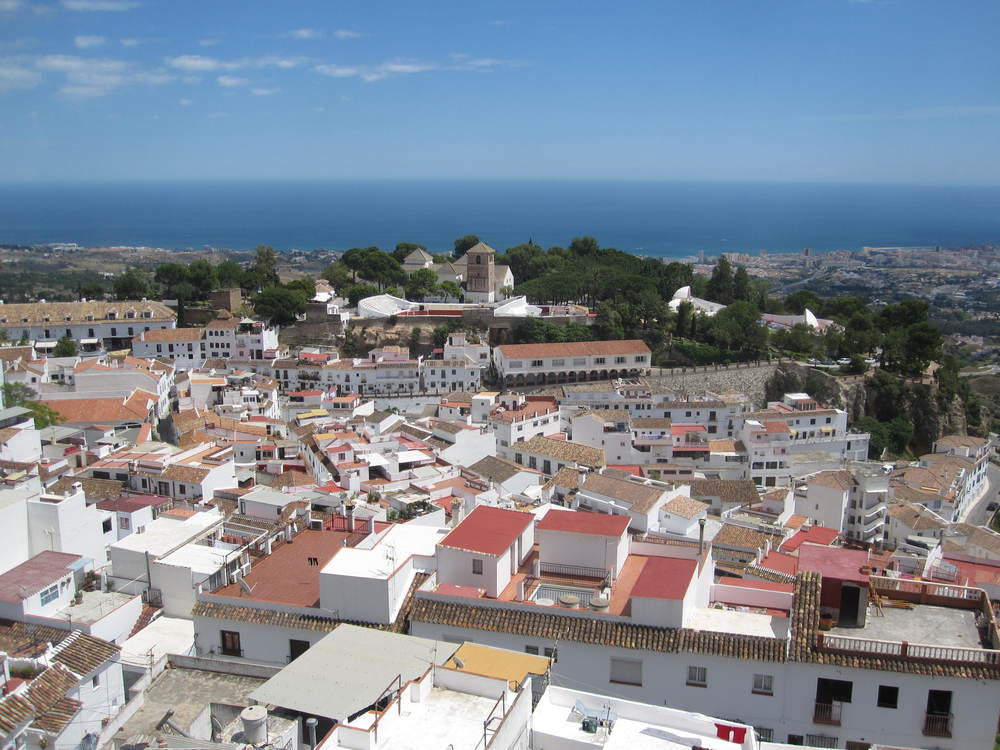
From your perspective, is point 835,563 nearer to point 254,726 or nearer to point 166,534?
point 254,726

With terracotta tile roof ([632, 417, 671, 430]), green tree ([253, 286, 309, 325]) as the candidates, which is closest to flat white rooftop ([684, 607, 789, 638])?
terracotta tile roof ([632, 417, 671, 430])

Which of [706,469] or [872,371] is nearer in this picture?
[706,469]

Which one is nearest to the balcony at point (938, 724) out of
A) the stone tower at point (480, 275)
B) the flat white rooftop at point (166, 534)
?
the flat white rooftop at point (166, 534)

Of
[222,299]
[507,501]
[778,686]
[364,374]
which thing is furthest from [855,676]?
[222,299]

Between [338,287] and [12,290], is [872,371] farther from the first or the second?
[12,290]

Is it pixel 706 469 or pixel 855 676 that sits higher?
pixel 855 676

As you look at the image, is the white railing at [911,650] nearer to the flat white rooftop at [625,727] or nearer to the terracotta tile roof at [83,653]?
the flat white rooftop at [625,727]

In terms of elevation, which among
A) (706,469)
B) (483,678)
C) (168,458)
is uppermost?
(483,678)
